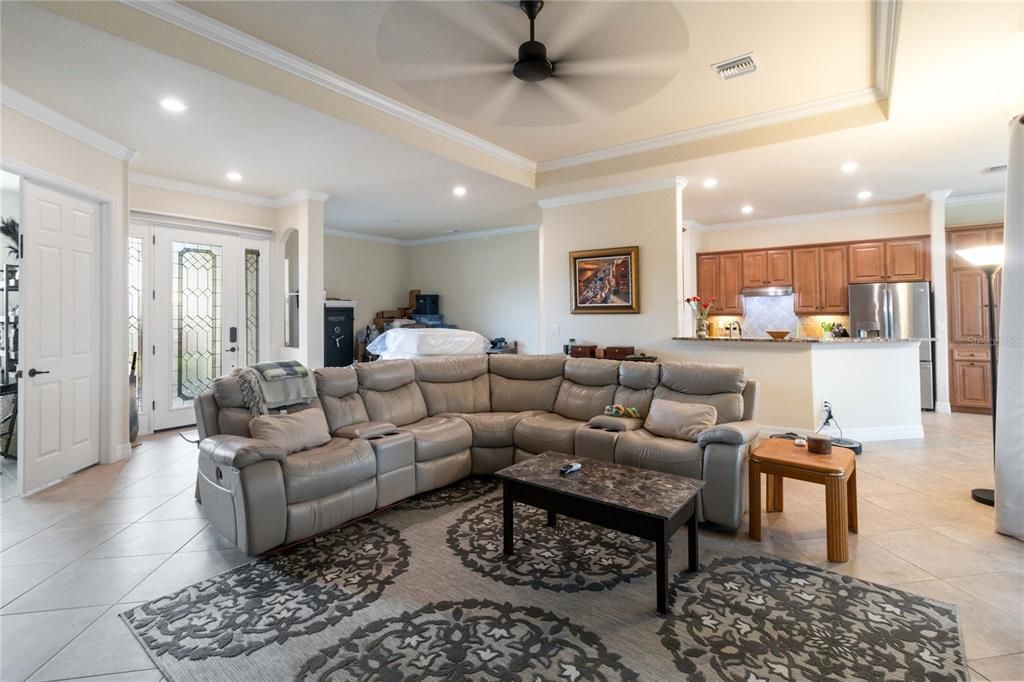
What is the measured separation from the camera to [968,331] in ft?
20.6

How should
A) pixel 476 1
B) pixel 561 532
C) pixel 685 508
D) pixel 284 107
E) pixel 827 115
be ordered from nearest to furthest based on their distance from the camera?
pixel 685 508, pixel 476 1, pixel 561 532, pixel 284 107, pixel 827 115

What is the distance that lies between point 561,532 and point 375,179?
13.3ft

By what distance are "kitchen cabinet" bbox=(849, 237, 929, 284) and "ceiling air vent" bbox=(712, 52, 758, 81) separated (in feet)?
15.4

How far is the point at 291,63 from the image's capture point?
3238 millimetres

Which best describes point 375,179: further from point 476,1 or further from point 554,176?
point 476,1

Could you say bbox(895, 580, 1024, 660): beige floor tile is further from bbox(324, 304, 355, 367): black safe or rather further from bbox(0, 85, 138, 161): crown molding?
bbox(324, 304, 355, 367): black safe

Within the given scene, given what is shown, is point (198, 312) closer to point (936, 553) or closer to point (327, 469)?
point (327, 469)

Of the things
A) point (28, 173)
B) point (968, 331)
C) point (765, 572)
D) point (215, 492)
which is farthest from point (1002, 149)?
point (28, 173)

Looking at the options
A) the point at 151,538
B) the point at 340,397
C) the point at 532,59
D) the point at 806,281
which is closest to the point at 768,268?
the point at 806,281

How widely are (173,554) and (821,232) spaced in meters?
8.51

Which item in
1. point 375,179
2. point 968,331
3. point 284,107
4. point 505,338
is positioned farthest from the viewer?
point 505,338

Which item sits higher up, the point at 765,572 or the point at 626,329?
the point at 626,329

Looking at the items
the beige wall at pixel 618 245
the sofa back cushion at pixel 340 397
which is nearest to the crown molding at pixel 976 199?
the beige wall at pixel 618 245

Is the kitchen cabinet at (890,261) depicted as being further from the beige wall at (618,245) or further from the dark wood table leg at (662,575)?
the dark wood table leg at (662,575)
